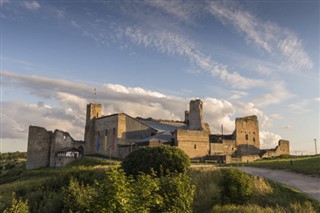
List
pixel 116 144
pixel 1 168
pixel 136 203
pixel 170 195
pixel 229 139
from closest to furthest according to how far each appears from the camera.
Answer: pixel 136 203
pixel 170 195
pixel 116 144
pixel 229 139
pixel 1 168

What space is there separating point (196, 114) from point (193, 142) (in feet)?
31.8

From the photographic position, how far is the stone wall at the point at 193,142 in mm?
50031

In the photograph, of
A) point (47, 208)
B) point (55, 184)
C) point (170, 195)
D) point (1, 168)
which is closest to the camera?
point (170, 195)

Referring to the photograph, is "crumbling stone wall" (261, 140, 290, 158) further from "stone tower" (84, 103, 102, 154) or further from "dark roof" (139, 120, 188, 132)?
"stone tower" (84, 103, 102, 154)

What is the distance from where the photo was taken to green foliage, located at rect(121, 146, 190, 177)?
26.8 metres

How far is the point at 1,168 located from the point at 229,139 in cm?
4571

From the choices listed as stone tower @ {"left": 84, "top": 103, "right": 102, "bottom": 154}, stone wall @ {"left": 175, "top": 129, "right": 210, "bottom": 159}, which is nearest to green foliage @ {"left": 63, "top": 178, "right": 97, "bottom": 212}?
stone wall @ {"left": 175, "top": 129, "right": 210, "bottom": 159}

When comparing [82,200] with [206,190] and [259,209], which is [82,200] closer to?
[259,209]

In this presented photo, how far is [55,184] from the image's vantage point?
31891 millimetres

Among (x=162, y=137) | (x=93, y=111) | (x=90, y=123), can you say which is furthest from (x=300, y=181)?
(x=93, y=111)

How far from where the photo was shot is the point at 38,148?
200 feet

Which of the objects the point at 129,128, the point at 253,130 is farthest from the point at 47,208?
the point at 253,130

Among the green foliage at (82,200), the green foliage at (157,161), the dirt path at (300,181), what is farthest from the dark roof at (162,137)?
the green foliage at (82,200)

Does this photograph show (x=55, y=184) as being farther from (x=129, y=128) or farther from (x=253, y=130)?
(x=253, y=130)
